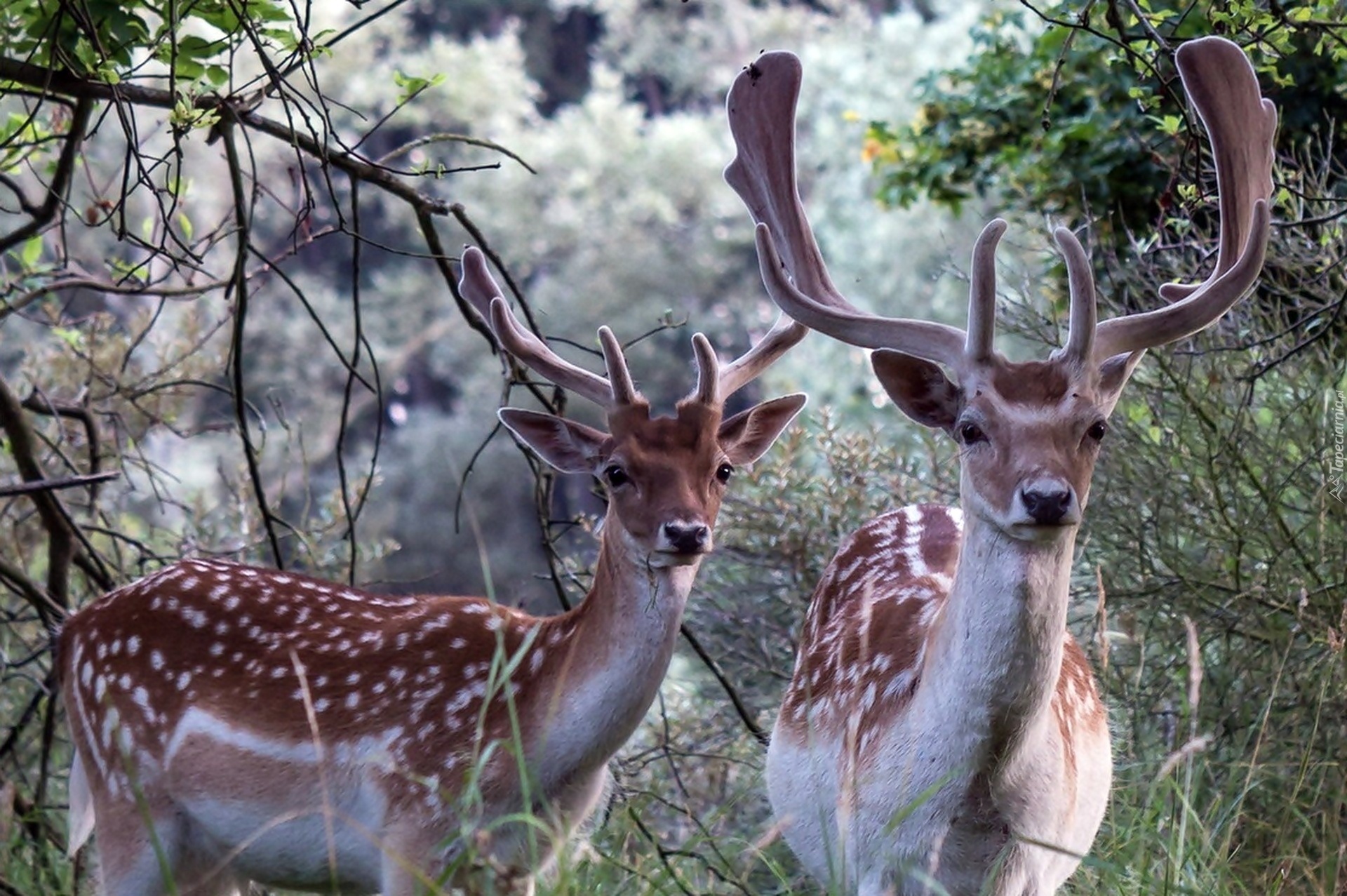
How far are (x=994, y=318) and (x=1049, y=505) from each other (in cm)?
62

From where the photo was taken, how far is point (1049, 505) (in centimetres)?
337

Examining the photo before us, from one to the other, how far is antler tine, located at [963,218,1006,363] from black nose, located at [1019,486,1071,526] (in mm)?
416

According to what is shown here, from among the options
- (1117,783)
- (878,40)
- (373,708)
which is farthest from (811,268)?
(878,40)

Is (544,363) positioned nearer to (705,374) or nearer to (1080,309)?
(705,374)

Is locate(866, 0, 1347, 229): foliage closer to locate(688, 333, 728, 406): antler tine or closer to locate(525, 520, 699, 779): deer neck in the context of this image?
locate(688, 333, 728, 406): antler tine

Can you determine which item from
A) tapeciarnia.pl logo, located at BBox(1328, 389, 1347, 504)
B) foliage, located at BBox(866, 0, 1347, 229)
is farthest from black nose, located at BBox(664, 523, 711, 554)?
foliage, located at BBox(866, 0, 1347, 229)

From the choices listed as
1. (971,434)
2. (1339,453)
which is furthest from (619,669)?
(1339,453)

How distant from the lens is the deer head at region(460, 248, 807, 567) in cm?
423

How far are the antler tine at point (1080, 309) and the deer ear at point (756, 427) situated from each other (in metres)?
1.19

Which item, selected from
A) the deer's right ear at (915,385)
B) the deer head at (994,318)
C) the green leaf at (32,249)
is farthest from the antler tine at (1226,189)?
the green leaf at (32,249)

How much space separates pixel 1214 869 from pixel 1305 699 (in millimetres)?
1483

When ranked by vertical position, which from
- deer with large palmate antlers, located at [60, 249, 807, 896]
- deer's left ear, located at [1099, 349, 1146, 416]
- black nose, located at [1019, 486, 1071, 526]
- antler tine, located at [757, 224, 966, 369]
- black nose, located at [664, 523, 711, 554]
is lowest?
deer with large palmate antlers, located at [60, 249, 807, 896]

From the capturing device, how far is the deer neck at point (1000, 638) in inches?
138

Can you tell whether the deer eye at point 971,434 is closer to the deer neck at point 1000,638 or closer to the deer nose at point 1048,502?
the deer neck at point 1000,638
